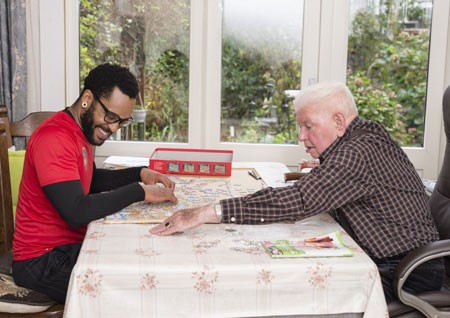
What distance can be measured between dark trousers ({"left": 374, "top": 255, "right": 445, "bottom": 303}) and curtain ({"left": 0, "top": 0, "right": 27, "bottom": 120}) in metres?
2.59

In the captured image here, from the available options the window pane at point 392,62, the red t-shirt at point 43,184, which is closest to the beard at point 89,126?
the red t-shirt at point 43,184

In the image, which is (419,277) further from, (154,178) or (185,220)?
(154,178)

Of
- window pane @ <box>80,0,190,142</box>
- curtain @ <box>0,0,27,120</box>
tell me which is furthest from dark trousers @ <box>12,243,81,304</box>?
window pane @ <box>80,0,190,142</box>

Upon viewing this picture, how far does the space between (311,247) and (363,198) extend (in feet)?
1.20

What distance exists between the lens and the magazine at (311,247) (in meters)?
1.58

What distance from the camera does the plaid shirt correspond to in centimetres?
182

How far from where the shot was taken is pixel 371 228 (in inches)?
76.0

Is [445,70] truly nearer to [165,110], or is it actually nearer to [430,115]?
[430,115]

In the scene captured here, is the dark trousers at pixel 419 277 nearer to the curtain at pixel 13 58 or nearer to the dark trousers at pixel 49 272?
the dark trousers at pixel 49 272

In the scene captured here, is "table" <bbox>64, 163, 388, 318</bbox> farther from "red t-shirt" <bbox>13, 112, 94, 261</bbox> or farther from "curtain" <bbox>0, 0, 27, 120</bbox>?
"curtain" <bbox>0, 0, 27, 120</bbox>

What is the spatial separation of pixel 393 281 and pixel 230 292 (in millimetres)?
647

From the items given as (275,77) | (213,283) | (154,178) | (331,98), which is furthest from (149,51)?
(213,283)

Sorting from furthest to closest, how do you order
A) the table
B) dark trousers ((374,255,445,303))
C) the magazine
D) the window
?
the window → dark trousers ((374,255,445,303)) → the magazine → the table

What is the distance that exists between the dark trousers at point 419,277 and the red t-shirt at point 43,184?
3.30ft
